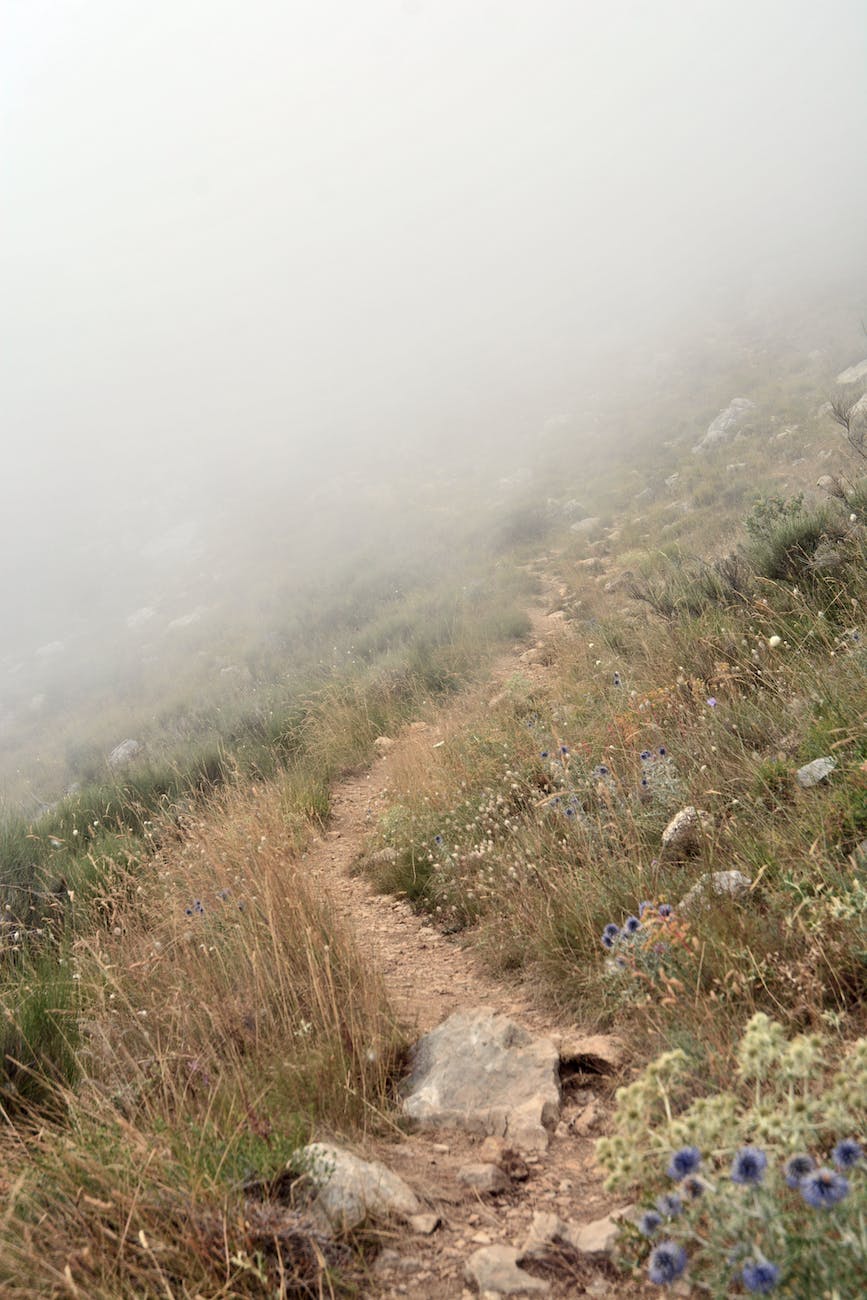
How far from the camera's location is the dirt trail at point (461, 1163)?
1.88 meters

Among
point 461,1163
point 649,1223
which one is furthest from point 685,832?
point 649,1223

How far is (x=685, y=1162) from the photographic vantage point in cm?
126

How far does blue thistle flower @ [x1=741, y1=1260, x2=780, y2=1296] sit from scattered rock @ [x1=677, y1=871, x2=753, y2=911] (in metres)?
1.75

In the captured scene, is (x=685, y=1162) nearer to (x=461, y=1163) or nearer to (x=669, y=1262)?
(x=669, y=1262)

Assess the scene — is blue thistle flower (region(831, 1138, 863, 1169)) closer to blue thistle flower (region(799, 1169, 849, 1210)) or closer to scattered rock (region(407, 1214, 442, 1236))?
blue thistle flower (region(799, 1169, 849, 1210))

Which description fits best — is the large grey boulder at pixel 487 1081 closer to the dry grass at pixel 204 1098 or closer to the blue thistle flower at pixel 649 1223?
the dry grass at pixel 204 1098

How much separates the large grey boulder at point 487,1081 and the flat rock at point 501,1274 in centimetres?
54

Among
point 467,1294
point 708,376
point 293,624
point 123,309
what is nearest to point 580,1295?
point 467,1294

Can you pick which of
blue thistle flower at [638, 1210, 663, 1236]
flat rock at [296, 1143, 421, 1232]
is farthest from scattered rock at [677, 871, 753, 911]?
blue thistle flower at [638, 1210, 663, 1236]

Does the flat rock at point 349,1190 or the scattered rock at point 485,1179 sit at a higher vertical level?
the flat rock at point 349,1190

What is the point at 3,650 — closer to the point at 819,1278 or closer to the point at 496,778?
the point at 496,778

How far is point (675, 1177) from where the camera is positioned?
1.28 meters

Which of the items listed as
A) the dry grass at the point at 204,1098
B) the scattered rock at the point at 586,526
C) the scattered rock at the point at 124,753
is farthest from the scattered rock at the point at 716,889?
the scattered rock at the point at 586,526

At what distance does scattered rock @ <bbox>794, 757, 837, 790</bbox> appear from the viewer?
3.17 metres
